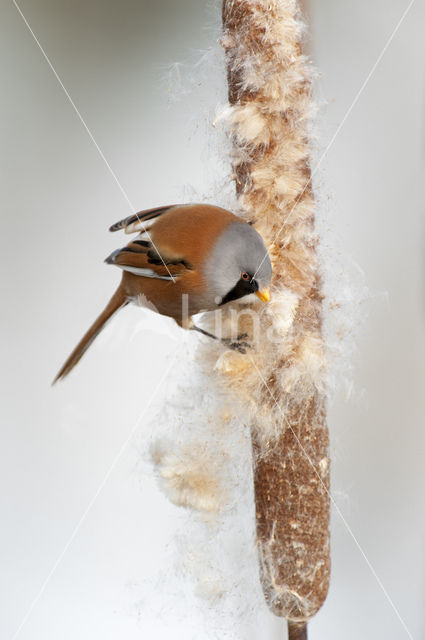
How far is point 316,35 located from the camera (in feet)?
2.23

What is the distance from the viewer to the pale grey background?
→ 743mm

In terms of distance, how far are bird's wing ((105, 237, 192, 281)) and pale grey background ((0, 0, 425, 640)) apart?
0.68ft

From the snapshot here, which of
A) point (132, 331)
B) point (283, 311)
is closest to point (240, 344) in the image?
point (283, 311)

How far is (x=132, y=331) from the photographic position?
2.28ft

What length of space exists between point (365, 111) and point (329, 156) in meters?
0.11

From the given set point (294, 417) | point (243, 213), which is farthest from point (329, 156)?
point (294, 417)

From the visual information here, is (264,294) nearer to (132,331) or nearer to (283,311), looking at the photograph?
(283,311)

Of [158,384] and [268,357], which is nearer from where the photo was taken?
[268,357]

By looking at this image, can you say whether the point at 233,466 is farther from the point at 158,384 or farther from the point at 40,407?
the point at 40,407

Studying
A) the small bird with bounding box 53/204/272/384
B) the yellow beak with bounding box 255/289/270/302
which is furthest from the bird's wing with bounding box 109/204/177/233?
the yellow beak with bounding box 255/289/270/302

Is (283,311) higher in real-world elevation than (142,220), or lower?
lower

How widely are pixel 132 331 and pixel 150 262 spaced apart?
21cm

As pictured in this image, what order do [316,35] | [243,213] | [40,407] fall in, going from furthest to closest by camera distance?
[40,407] → [316,35] → [243,213]

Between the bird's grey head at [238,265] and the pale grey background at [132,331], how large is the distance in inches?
9.7
